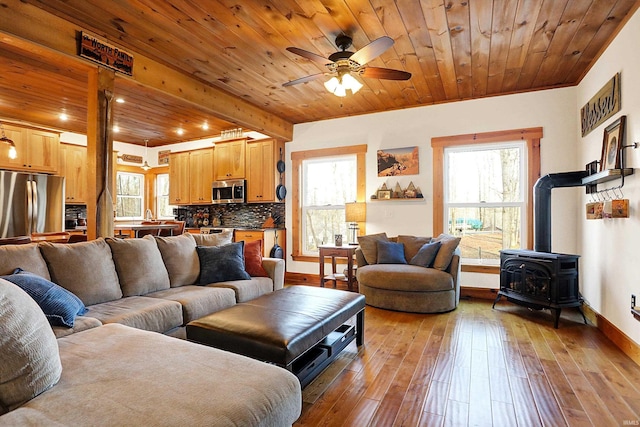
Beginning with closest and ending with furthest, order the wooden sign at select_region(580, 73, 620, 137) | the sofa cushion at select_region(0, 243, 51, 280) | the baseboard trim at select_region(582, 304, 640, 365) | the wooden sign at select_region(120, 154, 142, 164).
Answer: the sofa cushion at select_region(0, 243, 51, 280)
the baseboard trim at select_region(582, 304, 640, 365)
the wooden sign at select_region(580, 73, 620, 137)
the wooden sign at select_region(120, 154, 142, 164)

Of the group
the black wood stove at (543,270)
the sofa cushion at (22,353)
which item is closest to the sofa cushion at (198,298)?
the sofa cushion at (22,353)

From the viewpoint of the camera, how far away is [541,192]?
12.3 feet

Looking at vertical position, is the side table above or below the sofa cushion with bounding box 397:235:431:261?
below

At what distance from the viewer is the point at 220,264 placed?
10.7ft

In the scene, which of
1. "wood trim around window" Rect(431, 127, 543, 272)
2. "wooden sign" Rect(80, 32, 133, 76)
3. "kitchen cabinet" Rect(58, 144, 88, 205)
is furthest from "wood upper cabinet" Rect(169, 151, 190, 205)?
"wood trim around window" Rect(431, 127, 543, 272)

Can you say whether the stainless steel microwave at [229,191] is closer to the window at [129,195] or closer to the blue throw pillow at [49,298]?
the window at [129,195]

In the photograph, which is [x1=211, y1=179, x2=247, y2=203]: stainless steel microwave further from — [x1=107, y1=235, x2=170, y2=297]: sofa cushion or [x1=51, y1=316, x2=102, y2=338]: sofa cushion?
[x1=51, y1=316, x2=102, y2=338]: sofa cushion

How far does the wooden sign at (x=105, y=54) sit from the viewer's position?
9.15ft

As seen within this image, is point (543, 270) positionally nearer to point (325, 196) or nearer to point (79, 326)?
point (325, 196)

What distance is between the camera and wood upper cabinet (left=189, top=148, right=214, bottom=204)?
6562 millimetres

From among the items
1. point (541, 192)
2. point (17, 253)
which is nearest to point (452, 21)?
point (541, 192)

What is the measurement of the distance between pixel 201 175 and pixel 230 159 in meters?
0.84

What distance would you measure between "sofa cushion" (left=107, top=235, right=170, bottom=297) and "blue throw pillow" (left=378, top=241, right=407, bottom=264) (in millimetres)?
2572

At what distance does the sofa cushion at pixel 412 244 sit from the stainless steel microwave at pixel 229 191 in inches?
118
